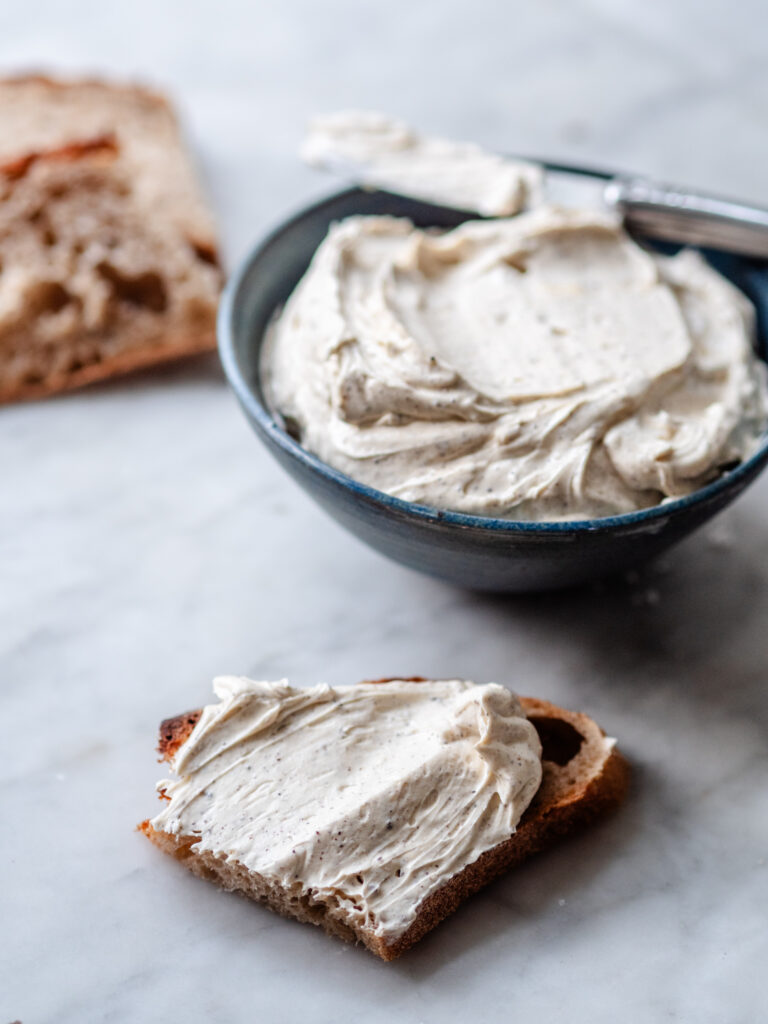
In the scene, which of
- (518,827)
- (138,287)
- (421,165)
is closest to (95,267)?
(138,287)

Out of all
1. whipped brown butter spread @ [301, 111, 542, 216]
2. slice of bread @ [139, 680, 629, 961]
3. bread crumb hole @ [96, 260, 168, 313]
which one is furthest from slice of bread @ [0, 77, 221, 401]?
slice of bread @ [139, 680, 629, 961]

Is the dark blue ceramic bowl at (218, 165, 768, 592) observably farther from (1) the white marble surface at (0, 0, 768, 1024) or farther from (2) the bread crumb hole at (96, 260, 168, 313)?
(2) the bread crumb hole at (96, 260, 168, 313)

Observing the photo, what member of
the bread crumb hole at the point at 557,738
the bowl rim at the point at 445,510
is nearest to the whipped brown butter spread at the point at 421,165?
the bowl rim at the point at 445,510

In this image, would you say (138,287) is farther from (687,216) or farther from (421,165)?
(687,216)

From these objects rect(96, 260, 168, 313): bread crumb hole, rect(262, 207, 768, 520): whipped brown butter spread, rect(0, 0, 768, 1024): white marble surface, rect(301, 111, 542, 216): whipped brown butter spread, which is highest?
rect(301, 111, 542, 216): whipped brown butter spread

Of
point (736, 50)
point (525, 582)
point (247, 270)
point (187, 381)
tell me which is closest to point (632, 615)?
point (525, 582)
